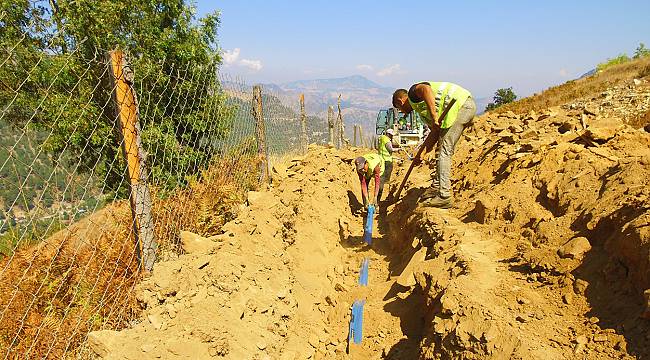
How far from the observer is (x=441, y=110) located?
16.4 ft

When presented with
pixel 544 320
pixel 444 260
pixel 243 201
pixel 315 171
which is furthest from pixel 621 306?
pixel 315 171

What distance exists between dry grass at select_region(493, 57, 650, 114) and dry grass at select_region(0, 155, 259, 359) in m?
20.2

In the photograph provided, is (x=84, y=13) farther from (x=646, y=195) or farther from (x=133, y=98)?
(x=646, y=195)

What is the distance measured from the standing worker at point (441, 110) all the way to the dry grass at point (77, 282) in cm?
295

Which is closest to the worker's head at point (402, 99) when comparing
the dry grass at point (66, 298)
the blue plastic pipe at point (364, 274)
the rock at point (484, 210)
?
the rock at point (484, 210)

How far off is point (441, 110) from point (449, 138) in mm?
379

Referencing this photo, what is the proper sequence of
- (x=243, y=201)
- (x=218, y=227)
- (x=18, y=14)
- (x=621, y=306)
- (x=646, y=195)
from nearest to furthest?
(x=621, y=306), (x=646, y=195), (x=218, y=227), (x=243, y=201), (x=18, y=14)

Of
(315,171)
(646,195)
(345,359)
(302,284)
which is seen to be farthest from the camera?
(315,171)

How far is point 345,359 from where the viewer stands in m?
3.44

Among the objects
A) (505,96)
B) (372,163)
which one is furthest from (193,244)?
(505,96)

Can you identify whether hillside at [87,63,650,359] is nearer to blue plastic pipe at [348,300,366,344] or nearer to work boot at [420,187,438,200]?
blue plastic pipe at [348,300,366,344]

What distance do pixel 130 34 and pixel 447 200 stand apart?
416 inches

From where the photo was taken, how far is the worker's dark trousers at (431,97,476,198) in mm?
4934

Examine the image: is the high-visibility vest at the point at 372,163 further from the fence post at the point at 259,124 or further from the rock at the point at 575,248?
the rock at the point at 575,248
